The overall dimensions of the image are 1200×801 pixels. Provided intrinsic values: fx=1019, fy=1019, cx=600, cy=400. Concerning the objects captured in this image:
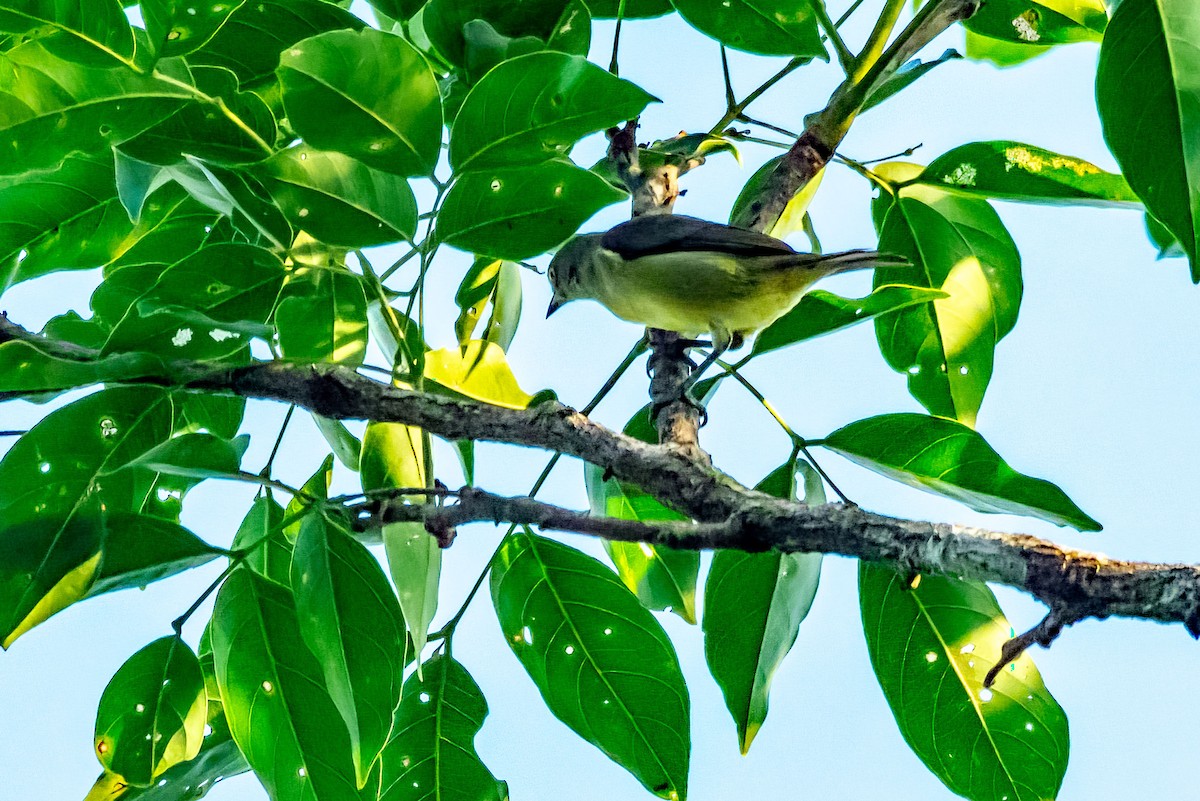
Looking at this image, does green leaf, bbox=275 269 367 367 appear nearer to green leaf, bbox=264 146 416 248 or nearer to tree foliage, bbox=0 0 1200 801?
tree foliage, bbox=0 0 1200 801

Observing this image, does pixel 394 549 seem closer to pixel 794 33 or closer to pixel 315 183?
pixel 315 183

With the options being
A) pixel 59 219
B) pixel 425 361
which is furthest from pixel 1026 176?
pixel 59 219

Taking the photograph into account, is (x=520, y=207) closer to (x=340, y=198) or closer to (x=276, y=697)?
(x=340, y=198)

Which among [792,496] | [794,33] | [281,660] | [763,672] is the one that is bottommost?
[763,672]

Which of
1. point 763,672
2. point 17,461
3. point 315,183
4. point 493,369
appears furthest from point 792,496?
point 17,461

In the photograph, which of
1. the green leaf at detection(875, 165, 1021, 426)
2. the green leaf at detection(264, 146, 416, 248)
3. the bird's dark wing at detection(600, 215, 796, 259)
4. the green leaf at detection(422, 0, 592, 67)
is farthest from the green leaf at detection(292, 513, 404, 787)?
the green leaf at detection(875, 165, 1021, 426)

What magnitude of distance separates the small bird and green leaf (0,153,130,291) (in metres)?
1.23

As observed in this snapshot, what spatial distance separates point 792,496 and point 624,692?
0.51 metres

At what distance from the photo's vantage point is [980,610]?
6.40 feet

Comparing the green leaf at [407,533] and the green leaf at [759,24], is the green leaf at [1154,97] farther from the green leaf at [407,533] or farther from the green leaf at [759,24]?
the green leaf at [407,533]

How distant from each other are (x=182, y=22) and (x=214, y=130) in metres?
0.24

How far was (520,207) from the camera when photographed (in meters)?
1.62

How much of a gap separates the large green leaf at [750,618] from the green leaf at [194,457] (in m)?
0.93

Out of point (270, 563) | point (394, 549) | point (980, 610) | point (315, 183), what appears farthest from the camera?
point (270, 563)
